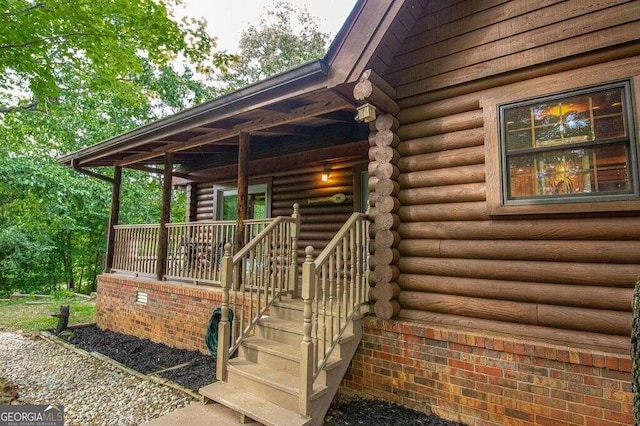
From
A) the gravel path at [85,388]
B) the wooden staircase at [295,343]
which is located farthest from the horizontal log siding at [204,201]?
the wooden staircase at [295,343]

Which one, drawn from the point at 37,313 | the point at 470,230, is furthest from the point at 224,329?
the point at 37,313

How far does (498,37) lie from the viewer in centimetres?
326

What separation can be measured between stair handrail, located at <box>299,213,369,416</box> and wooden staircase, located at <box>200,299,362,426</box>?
0.12 metres

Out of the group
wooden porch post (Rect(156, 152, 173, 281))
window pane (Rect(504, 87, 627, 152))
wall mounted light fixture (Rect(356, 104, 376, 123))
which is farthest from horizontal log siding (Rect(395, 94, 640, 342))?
wooden porch post (Rect(156, 152, 173, 281))

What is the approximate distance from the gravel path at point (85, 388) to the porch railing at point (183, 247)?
172 cm

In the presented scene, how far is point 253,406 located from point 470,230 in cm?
264

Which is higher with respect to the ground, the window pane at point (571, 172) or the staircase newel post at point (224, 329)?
the window pane at point (571, 172)

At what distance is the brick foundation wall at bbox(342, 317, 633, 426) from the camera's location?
254cm

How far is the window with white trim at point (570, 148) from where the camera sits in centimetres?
268

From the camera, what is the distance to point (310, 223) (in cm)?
681

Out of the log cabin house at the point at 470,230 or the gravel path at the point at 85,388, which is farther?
the gravel path at the point at 85,388

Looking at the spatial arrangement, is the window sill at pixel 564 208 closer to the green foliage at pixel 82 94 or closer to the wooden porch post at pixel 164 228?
the wooden porch post at pixel 164 228

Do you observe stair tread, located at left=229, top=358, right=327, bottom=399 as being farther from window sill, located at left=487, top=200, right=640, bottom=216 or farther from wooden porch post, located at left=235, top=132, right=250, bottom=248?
window sill, located at left=487, top=200, right=640, bottom=216

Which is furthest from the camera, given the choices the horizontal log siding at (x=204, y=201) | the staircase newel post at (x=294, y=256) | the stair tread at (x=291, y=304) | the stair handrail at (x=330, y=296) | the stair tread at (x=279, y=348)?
the horizontal log siding at (x=204, y=201)
